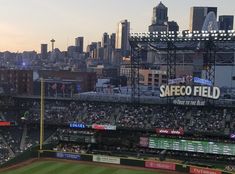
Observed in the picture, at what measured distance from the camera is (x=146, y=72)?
477 ft

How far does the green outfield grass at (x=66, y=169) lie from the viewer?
49.0 meters

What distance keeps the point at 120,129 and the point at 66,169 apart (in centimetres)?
1184

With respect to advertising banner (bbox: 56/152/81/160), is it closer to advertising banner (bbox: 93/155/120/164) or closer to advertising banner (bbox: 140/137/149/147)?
advertising banner (bbox: 93/155/120/164)

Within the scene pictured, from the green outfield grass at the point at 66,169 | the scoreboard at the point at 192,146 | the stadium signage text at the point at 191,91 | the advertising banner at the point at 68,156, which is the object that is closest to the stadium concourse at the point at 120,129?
the scoreboard at the point at 192,146

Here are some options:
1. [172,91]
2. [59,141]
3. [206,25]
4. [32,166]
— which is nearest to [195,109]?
[172,91]

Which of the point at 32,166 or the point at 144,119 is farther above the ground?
the point at 144,119

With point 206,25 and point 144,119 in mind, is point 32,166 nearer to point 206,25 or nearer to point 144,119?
point 144,119

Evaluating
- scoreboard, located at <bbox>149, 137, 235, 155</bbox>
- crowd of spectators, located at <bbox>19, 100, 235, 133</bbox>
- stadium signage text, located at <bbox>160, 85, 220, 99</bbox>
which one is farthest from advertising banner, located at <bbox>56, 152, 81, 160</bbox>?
stadium signage text, located at <bbox>160, 85, 220, 99</bbox>

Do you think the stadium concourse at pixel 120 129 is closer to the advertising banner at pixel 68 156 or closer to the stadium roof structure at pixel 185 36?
the advertising banner at pixel 68 156

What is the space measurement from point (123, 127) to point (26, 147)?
1456 cm

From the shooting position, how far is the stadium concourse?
181 feet

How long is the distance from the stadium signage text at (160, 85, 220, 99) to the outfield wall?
1146 cm

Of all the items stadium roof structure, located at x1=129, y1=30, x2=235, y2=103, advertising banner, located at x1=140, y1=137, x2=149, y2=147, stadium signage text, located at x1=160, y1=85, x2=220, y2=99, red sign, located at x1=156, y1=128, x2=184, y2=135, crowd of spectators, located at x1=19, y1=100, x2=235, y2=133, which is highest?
stadium roof structure, located at x1=129, y1=30, x2=235, y2=103

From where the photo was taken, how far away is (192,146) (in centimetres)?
5481
